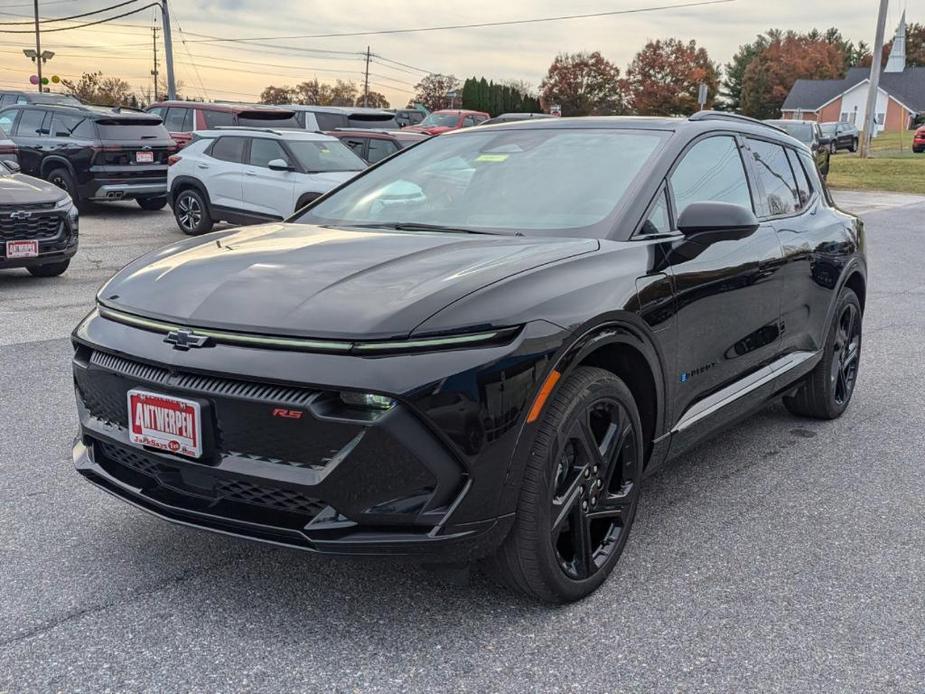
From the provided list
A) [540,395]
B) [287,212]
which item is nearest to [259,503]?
[540,395]

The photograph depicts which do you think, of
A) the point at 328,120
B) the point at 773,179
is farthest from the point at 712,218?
the point at 328,120

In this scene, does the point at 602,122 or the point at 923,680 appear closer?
the point at 923,680

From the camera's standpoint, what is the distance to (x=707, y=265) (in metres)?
3.69

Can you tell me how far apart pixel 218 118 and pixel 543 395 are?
16678 millimetres

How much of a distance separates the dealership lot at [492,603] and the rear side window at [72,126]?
11.9 metres

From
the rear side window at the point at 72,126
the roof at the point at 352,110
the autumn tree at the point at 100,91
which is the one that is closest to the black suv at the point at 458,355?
the rear side window at the point at 72,126

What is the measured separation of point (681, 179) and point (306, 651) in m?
2.37

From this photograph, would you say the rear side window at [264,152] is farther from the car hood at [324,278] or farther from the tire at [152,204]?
the car hood at [324,278]

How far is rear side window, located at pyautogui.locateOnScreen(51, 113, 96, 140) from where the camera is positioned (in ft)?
49.6

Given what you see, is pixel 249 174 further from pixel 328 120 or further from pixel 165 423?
pixel 165 423

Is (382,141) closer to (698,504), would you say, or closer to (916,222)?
(916,222)

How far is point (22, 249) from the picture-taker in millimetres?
8969

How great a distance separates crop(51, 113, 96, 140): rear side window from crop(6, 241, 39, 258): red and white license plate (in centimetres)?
672

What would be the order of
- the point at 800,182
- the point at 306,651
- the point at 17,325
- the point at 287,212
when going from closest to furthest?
the point at 306,651, the point at 800,182, the point at 17,325, the point at 287,212
